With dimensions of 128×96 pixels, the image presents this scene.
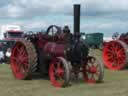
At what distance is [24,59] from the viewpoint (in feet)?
41.7

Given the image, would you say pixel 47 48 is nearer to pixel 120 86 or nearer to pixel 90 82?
pixel 90 82

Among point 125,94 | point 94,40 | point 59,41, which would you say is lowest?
point 94,40

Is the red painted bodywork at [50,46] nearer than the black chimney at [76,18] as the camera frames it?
No

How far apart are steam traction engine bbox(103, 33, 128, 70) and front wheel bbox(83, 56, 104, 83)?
15.7ft

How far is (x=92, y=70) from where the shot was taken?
11.8 m

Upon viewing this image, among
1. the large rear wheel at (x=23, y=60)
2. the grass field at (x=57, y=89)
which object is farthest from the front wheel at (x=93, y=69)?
the large rear wheel at (x=23, y=60)

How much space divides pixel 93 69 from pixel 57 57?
109 cm

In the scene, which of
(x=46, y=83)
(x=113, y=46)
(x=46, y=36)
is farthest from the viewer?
(x=113, y=46)

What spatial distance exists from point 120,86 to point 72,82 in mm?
1464

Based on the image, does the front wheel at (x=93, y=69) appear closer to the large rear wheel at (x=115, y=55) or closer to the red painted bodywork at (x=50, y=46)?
the red painted bodywork at (x=50, y=46)

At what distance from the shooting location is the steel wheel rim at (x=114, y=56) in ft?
55.4

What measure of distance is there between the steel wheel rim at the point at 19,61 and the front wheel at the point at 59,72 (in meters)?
1.23

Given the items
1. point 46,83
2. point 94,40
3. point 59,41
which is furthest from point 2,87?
point 94,40

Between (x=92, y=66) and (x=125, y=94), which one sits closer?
(x=125, y=94)
